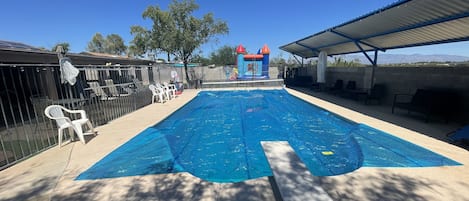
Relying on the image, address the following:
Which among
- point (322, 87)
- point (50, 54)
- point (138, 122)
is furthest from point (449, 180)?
point (322, 87)

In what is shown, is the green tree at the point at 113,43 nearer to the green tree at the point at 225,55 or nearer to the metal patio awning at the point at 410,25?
the green tree at the point at 225,55

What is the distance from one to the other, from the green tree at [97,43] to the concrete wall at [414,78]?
46501mm

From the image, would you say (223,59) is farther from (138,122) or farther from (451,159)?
(451,159)

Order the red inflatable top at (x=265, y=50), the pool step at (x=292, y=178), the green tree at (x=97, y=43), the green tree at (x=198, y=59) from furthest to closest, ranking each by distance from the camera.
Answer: the green tree at (x=97, y=43), the red inflatable top at (x=265, y=50), the green tree at (x=198, y=59), the pool step at (x=292, y=178)

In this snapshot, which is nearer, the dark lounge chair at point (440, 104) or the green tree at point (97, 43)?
the dark lounge chair at point (440, 104)

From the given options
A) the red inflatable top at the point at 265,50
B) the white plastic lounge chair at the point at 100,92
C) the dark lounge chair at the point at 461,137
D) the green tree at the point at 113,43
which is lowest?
the dark lounge chair at the point at 461,137

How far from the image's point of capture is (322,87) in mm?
12633

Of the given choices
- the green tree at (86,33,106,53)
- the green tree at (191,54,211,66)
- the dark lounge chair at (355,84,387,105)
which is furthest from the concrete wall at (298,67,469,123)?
the green tree at (86,33,106,53)

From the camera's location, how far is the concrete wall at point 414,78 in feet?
17.4

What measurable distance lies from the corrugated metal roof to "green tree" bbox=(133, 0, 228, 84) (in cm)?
888

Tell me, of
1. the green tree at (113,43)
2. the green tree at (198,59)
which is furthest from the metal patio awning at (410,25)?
the green tree at (113,43)

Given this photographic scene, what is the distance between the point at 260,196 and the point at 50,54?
6.57m

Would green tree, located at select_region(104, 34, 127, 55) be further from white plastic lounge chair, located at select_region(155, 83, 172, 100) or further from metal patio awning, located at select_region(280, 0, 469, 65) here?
metal patio awning, located at select_region(280, 0, 469, 65)

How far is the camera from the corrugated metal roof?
4.65m
